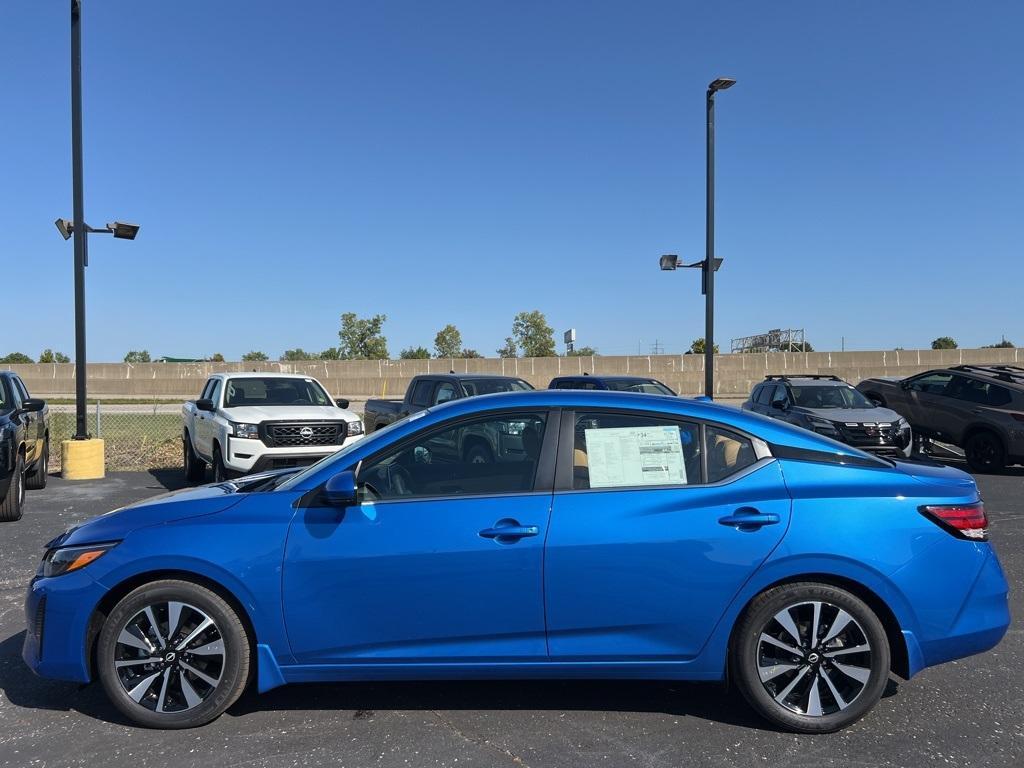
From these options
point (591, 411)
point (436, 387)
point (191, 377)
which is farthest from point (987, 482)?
point (191, 377)

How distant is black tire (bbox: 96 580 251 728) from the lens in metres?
3.53

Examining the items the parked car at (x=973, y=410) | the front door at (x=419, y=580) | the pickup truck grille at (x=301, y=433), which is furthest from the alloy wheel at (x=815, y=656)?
the parked car at (x=973, y=410)

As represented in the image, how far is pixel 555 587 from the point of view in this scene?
346cm

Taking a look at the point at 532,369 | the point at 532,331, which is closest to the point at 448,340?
the point at 532,331

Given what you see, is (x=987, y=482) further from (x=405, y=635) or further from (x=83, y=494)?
(x=83, y=494)

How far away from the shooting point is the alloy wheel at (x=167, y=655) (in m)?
3.54

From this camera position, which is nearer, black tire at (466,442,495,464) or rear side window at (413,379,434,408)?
black tire at (466,442,495,464)

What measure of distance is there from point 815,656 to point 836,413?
1045 cm

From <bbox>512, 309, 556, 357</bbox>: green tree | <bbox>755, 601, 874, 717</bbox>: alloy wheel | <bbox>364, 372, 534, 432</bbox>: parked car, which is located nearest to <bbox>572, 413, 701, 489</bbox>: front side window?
<bbox>755, 601, 874, 717</bbox>: alloy wheel

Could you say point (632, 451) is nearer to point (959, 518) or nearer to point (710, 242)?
point (959, 518)

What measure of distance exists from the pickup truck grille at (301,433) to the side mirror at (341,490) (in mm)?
6839

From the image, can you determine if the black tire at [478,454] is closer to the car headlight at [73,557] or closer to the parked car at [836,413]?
the car headlight at [73,557]

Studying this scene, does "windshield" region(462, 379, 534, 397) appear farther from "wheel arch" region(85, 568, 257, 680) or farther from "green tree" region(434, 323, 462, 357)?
"green tree" region(434, 323, 462, 357)

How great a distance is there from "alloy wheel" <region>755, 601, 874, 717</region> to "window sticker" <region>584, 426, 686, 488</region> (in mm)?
803
